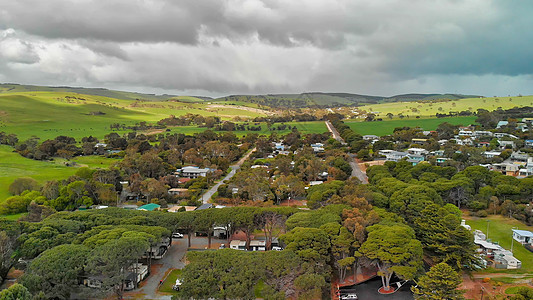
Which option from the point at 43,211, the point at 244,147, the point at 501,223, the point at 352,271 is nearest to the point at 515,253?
the point at 501,223

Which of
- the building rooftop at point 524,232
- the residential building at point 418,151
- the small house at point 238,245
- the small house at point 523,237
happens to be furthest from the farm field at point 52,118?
the small house at point 523,237

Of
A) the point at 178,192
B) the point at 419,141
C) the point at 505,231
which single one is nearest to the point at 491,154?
the point at 419,141

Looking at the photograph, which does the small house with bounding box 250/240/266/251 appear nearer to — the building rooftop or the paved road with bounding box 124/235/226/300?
the paved road with bounding box 124/235/226/300

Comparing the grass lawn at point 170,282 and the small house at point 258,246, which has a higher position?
Answer: the small house at point 258,246

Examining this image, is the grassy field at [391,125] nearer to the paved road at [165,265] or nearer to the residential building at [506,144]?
the residential building at [506,144]

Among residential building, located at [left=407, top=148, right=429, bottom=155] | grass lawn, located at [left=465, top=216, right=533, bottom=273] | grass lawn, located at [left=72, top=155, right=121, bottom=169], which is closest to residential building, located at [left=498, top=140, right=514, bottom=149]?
residential building, located at [left=407, top=148, right=429, bottom=155]

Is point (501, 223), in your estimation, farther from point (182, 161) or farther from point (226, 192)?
point (182, 161)

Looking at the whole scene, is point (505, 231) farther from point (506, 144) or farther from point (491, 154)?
point (506, 144)
